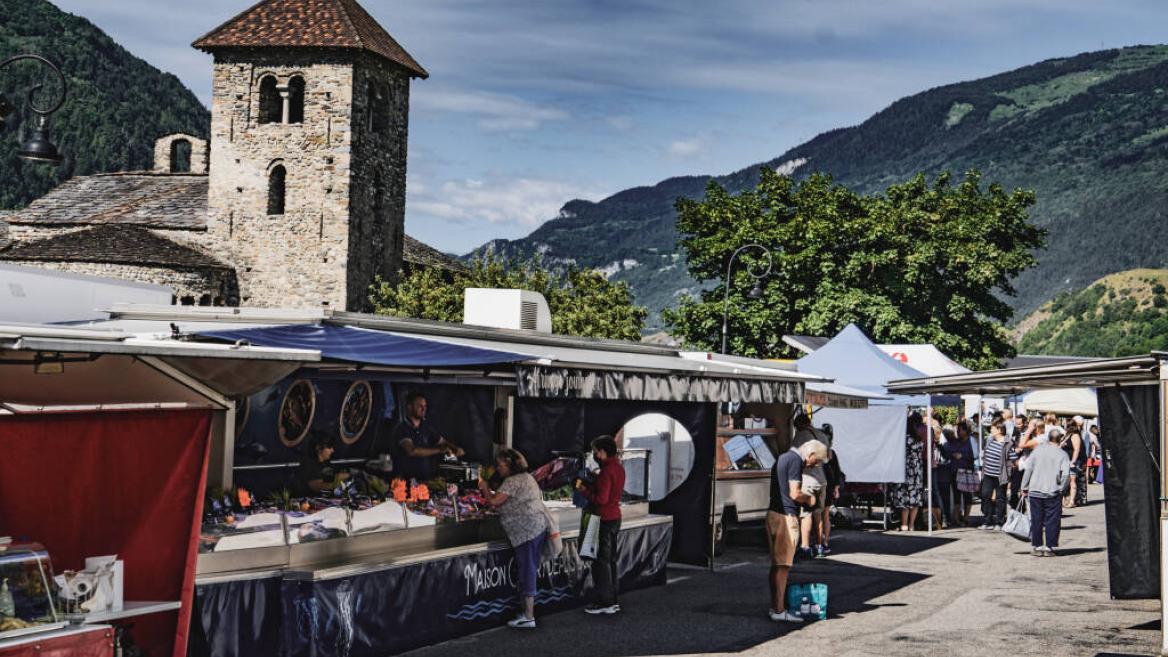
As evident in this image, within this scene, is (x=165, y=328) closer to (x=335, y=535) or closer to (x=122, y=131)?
(x=335, y=535)

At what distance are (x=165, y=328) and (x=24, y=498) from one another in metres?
3.79

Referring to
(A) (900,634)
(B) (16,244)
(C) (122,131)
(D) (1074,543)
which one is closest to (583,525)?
(A) (900,634)

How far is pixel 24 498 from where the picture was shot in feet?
26.3

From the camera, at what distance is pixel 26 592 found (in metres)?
7.60

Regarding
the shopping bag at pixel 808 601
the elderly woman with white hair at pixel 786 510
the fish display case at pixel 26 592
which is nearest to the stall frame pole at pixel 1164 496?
the elderly woman with white hair at pixel 786 510

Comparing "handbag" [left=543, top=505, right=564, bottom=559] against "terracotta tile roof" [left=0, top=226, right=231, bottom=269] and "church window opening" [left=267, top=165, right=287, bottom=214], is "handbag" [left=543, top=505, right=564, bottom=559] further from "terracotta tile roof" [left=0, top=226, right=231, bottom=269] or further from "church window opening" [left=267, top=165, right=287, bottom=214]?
"church window opening" [left=267, top=165, right=287, bottom=214]

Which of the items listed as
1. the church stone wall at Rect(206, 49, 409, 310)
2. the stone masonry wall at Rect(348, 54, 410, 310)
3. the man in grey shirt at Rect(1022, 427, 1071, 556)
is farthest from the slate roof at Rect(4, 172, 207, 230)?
the man in grey shirt at Rect(1022, 427, 1071, 556)

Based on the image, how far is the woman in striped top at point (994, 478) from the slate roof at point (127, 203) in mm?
40444

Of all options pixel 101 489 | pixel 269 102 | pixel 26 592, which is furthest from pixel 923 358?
pixel 269 102

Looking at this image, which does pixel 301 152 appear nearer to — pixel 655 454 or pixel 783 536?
→ pixel 655 454

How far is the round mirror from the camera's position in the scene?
16.2m

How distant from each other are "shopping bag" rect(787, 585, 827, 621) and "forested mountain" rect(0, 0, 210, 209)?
124021 mm

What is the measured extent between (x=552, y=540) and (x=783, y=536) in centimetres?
214

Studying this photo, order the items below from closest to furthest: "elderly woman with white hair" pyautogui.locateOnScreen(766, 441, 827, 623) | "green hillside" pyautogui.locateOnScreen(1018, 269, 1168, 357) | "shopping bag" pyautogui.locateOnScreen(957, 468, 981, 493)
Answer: "elderly woman with white hair" pyautogui.locateOnScreen(766, 441, 827, 623)
"shopping bag" pyautogui.locateOnScreen(957, 468, 981, 493)
"green hillside" pyautogui.locateOnScreen(1018, 269, 1168, 357)
